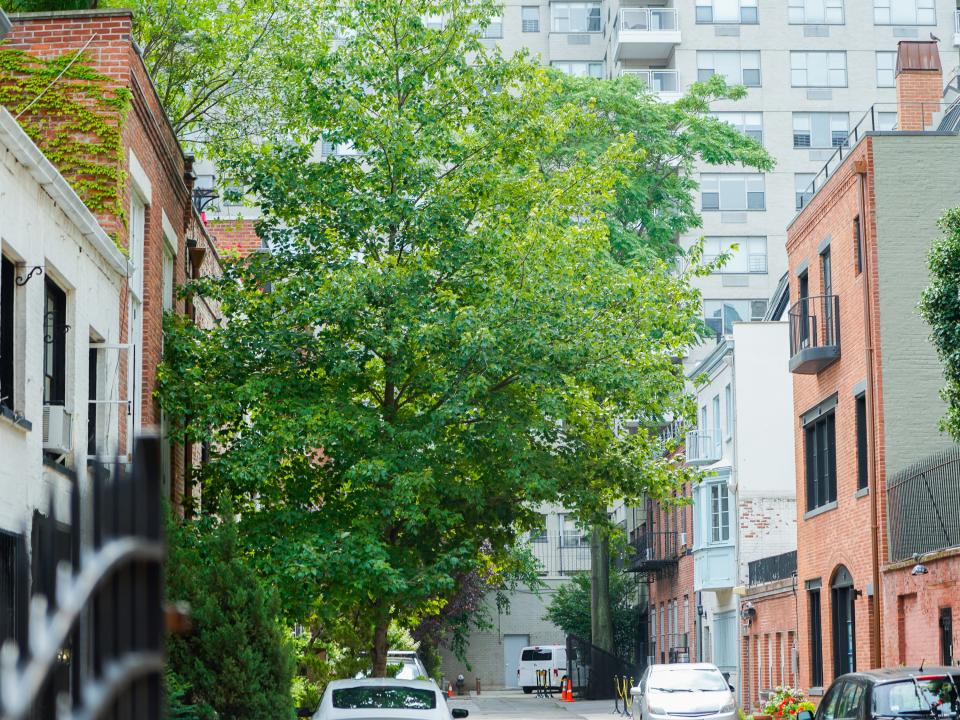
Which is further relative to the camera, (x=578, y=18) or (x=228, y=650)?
(x=578, y=18)

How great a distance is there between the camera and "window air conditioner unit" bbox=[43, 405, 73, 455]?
15.2 m

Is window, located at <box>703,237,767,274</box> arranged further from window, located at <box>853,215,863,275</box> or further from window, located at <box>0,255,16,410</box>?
window, located at <box>0,255,16,410</box>

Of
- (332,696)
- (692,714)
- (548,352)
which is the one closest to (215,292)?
(548,352)

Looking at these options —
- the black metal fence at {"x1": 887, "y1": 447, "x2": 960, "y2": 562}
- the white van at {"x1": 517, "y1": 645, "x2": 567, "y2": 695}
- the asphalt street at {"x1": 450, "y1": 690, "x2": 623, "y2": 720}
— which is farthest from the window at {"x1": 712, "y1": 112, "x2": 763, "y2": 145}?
the black metal fence at {"x1": 887, "y1": 447, "x2": 960, "y2": 562}

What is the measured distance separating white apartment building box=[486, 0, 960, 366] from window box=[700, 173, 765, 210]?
0.15 feet

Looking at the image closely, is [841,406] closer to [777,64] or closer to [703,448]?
[703,448]

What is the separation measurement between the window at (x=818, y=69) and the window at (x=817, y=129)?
1563 mm

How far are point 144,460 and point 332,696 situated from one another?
14264 mm

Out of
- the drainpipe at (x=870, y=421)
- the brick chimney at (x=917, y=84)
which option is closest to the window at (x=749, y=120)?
the brick chimney at (x=917, y=84)

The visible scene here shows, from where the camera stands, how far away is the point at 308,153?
77.3 ft

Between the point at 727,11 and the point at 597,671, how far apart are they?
34711 mm

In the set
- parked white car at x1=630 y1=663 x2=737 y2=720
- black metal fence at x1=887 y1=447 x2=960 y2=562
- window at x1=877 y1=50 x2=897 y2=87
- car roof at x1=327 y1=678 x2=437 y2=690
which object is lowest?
parked white car at x1=630 y1=663 x2=737 y2=720

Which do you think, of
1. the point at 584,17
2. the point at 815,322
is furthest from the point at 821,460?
the point at 584,17

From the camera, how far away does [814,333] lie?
29.6 metres
